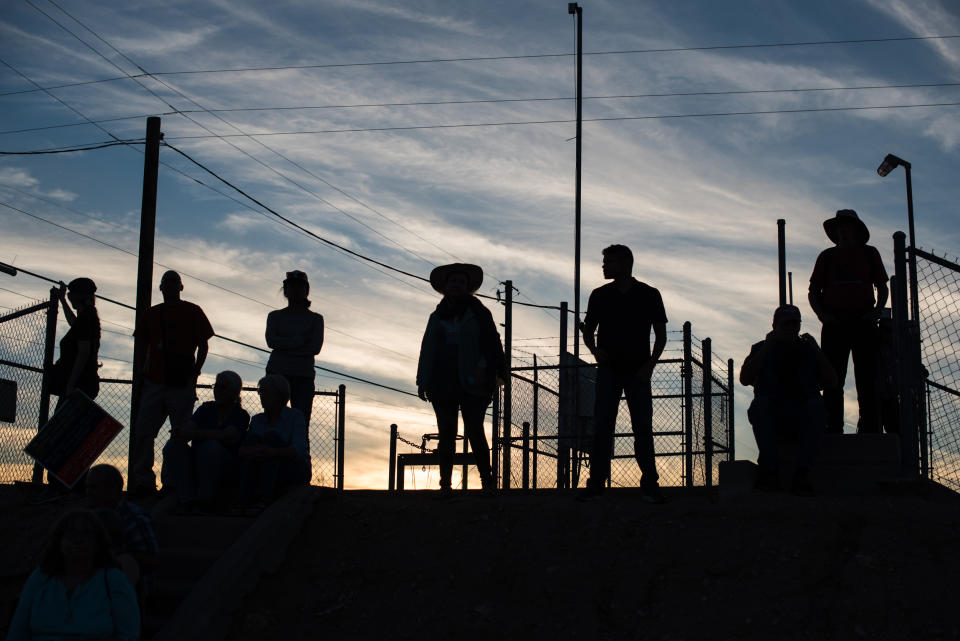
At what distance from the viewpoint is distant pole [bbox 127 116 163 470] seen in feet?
37.8

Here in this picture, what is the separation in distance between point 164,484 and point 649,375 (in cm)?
422

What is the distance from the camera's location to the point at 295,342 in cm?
979

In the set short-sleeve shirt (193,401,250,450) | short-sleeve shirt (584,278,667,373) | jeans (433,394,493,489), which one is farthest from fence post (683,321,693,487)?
short-sleeve shirt (193,401,250,450)

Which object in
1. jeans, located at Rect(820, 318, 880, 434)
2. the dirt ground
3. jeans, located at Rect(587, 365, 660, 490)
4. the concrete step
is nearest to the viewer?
the dirt ground

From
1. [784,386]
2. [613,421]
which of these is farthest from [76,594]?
[784,386]

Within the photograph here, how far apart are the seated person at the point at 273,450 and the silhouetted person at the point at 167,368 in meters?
1.52

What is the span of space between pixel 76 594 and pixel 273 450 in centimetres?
269

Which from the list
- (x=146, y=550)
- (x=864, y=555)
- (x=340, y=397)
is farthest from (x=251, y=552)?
(x=340, y=397)

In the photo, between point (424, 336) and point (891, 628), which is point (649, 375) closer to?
point (424, 336)

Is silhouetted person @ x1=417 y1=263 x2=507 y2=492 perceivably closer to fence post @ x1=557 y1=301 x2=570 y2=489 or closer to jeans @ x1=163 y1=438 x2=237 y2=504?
jeans @ x1=163 y1=438 x2=237 y2=504

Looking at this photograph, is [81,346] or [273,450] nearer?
[273,450]

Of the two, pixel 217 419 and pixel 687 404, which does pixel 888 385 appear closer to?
pixel 687 404

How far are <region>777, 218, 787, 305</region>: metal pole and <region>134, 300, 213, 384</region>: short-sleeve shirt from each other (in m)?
13.0

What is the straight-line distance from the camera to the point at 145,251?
12039 mm
